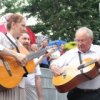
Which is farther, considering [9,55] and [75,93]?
[75,93]

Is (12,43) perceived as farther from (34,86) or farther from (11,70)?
(34,86)

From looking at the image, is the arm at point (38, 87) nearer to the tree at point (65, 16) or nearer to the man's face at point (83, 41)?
the man's face at point (83, 41)

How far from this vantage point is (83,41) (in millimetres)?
5988

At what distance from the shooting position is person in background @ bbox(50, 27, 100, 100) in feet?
19.5

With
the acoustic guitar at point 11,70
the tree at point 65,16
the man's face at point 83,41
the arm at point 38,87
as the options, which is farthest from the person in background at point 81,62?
the tree at point 65,16

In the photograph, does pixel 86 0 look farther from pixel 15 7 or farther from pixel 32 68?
pixel 32 68

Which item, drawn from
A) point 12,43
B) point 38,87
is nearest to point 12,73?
point 12,43

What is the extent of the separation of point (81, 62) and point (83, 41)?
276 millimetres

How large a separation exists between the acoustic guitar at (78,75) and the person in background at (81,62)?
0.09 meters

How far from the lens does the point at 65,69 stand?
6.00 metres

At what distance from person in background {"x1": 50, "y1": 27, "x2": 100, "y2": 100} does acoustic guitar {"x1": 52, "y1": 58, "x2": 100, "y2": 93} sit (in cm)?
9

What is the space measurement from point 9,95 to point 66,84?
2.39ft

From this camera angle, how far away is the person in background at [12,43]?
5430mm

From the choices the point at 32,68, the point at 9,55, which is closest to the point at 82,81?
the point at 32,68
